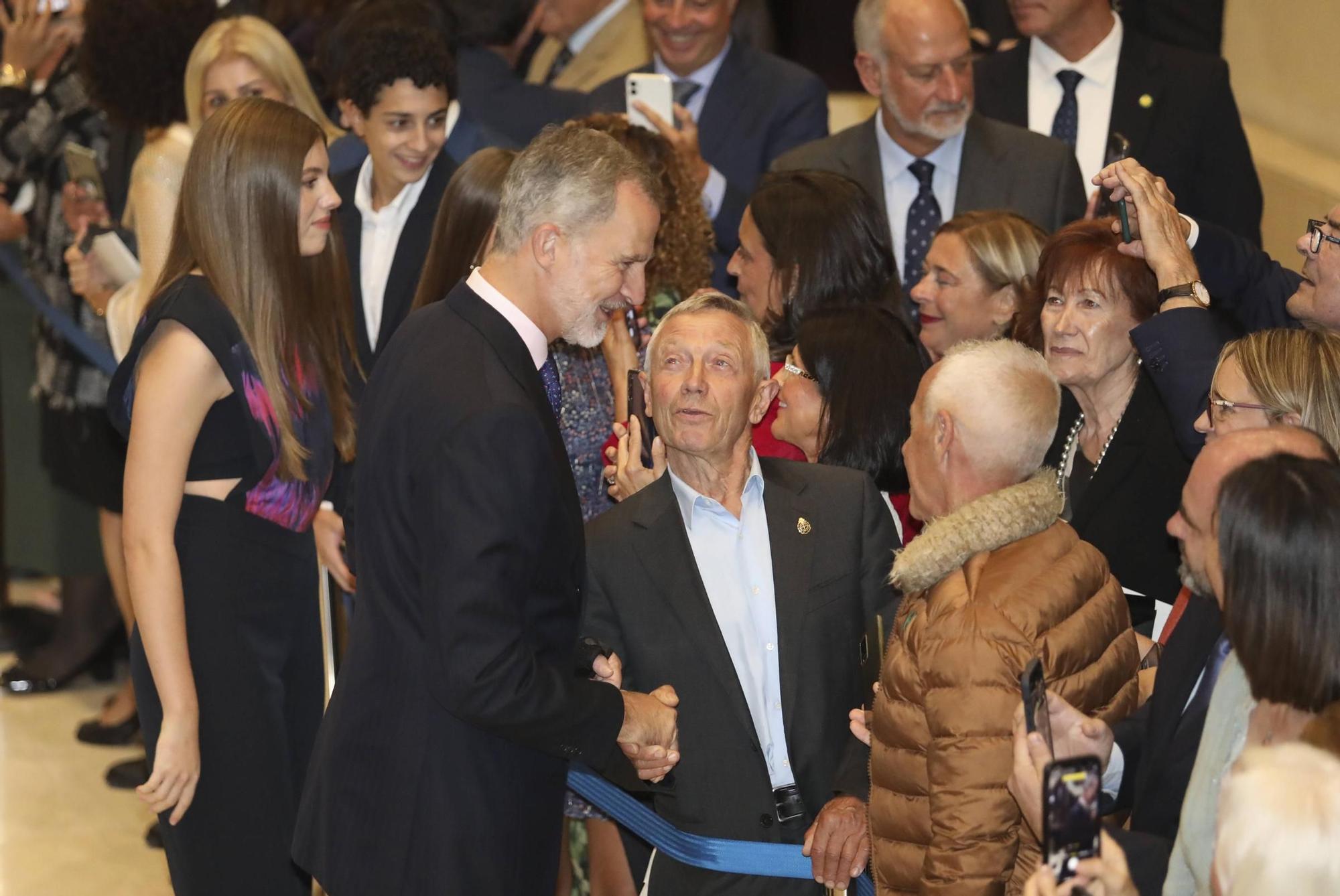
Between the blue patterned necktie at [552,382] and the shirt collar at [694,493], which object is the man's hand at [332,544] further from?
the shirt collar at [694,493]

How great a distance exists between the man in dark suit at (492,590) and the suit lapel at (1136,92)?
255 cm

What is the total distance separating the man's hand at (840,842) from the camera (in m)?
2.93

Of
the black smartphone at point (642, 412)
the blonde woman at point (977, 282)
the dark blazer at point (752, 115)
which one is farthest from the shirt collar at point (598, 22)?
the black smartphone at point (642, 412)

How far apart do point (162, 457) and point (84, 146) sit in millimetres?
2921

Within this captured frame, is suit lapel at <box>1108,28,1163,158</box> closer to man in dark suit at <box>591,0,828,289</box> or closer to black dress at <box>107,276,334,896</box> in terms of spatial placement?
man in dark suit at <box>591,0,828,289</box>

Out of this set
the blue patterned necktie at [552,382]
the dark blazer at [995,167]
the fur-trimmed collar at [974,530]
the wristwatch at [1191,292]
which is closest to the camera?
the fur-trimmed collar at [974,530]

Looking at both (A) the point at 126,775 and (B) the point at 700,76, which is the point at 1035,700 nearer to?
(B) the point at 700,76

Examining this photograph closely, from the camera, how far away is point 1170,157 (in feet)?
15.7

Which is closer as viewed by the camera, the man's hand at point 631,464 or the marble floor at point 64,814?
the man's hand at point 631,464

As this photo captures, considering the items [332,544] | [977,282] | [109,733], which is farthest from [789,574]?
[109,733]

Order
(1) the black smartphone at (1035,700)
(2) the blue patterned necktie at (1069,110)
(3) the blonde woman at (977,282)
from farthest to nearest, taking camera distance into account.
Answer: (2) the blue patterned necktie at (1069,110), (3) the blonde woman at (977,282), (1) the black smartphone at (1035,700)

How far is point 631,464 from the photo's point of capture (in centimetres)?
354

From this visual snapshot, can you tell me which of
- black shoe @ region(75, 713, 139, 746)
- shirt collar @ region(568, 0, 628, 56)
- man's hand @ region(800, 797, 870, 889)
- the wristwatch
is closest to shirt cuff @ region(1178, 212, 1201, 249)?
the wristwatch

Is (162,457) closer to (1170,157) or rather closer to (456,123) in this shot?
(456,123)
